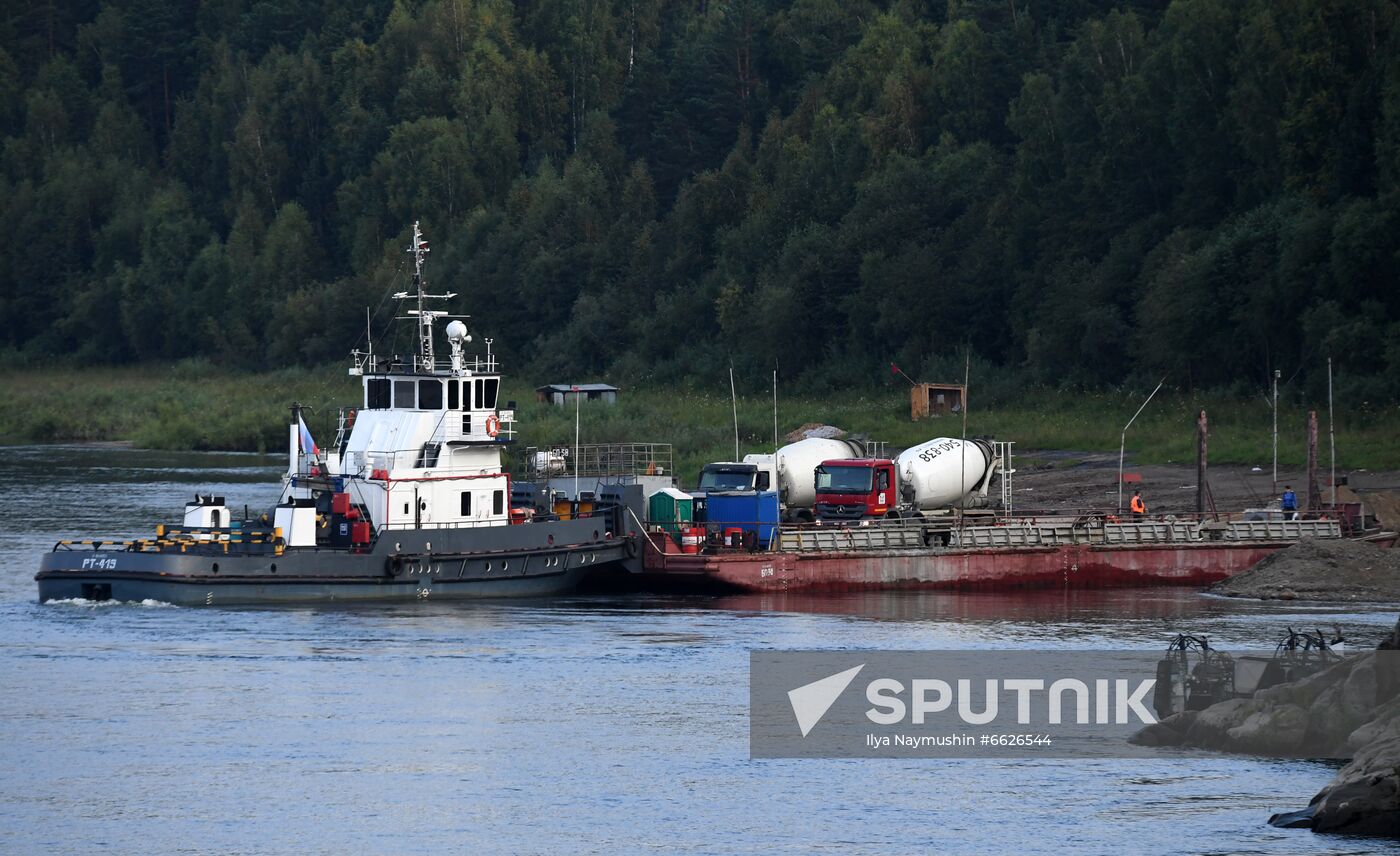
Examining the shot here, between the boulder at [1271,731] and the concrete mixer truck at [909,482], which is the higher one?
the concrete mixer truck at [909,482]

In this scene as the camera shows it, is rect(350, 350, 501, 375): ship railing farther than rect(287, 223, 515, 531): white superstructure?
Yes

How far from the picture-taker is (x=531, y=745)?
113 ft

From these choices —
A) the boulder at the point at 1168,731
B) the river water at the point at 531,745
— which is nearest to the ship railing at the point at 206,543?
the river water at the point at 531,745

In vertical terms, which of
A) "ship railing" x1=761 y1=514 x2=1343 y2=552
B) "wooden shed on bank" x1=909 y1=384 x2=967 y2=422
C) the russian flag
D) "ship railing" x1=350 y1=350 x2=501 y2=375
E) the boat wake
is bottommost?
the boat wake

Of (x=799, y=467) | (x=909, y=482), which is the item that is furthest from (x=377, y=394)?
(x=909, y=482)

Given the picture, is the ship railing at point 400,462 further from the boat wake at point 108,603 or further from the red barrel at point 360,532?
the boat wake at point 108,603

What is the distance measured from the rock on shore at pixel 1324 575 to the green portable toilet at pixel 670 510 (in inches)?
551

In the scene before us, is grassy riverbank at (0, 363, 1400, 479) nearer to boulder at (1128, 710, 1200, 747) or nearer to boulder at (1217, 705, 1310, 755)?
boulder at (1128, 710, 1200, 747)

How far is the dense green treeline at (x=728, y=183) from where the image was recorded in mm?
80438

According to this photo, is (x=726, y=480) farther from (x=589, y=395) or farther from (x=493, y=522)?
(x=589, y=395)

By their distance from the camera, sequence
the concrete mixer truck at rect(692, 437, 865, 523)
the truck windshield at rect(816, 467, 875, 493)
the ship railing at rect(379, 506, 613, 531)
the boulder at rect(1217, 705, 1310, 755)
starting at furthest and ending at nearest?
the concrete mixer truck at rect(692, 437, 865, 523) < the truck windshield at rect(816, 467, 875, 493) < the ship railing at rect(379, 506, 613, 531) < the boulder at rect(1217, 705, 1310, 755)

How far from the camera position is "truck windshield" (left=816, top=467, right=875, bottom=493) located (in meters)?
54.6

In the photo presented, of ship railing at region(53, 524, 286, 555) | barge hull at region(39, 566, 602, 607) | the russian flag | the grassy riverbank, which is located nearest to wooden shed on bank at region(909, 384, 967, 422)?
the grassy riverbank

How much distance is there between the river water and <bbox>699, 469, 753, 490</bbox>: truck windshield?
13.3 ft
